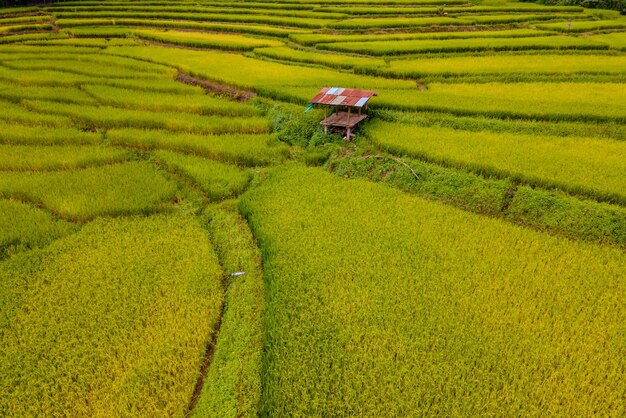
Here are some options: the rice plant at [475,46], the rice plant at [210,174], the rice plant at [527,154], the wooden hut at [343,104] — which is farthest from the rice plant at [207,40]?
the rice plant at [527,154]

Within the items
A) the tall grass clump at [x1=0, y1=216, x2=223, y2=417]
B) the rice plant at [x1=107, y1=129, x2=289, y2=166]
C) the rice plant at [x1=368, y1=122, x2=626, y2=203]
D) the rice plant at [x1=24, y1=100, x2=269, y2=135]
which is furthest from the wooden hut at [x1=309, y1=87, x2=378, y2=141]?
the tall grass clump at [x1=0, y1=216, x2=223, y2=417]

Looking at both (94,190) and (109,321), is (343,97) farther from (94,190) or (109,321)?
(109,321)

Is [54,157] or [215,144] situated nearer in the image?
[54,157]

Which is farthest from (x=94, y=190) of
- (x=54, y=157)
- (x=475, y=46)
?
(x=475, y=46)

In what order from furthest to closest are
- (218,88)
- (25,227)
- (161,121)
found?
(218,88)
(161,121)
(25,227)

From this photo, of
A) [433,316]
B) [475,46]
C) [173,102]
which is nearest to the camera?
[433,316]

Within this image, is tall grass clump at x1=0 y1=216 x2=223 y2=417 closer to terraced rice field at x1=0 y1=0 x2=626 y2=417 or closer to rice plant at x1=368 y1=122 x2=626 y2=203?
terraced rice field at x1=0 y1=0 x2=626 y2=417

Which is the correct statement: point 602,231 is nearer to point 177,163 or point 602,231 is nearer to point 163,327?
point 163,327
